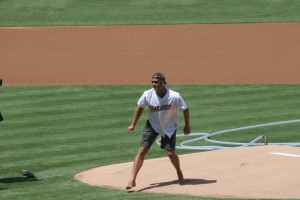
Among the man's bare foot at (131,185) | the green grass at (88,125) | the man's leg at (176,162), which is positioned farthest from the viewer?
the green grass at (88,125)

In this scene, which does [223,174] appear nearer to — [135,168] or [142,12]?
[135,168]

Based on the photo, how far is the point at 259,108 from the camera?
2180 cm

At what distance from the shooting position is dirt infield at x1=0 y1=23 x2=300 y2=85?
27.0m

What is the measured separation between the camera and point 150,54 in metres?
29.8

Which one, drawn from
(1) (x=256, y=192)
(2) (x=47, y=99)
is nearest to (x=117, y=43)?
(2) (x=47, y=99)

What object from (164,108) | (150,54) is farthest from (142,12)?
(164,108)

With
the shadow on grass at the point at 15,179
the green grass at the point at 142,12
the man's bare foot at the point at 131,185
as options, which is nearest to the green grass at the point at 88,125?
the shadow on grass at the point at 15,179

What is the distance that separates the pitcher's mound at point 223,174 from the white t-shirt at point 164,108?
0.83 meters

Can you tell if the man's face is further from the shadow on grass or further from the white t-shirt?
the shadow on grass

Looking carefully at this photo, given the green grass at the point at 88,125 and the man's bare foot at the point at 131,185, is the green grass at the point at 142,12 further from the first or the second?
the man's bare foot at the point at 131,185

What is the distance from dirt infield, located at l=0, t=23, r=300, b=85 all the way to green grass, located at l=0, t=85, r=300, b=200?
1643mm

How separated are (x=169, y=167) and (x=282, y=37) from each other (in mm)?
16327

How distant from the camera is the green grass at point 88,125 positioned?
589 inches

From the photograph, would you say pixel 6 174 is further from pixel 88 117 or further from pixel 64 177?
pixel 88 117
